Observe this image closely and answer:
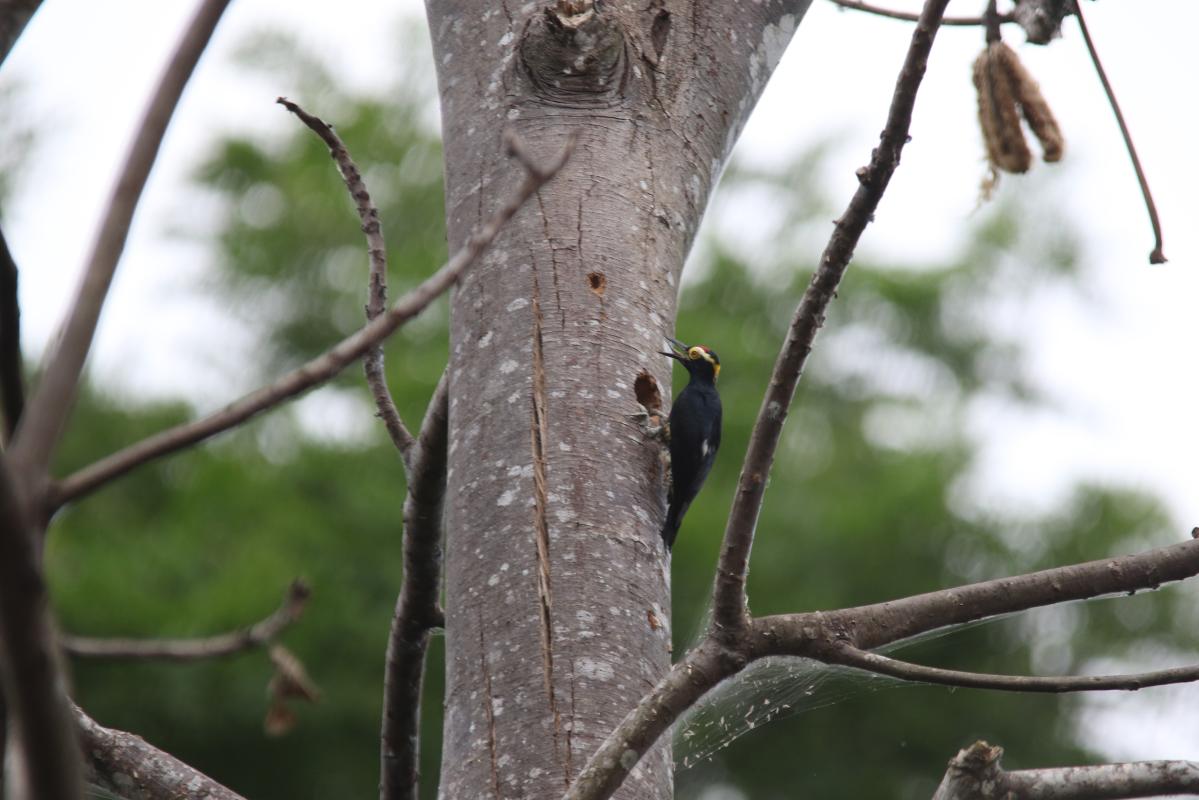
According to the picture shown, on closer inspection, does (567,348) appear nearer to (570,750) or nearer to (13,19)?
(570,750)

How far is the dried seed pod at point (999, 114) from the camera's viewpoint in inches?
90.9

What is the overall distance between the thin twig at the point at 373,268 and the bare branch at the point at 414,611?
0.08 m

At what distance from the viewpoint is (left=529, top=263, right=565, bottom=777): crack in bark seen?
1.68 meters

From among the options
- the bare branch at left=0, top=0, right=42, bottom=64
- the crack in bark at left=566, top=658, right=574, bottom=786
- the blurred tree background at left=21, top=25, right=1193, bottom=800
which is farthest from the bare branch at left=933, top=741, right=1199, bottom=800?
Result: the blurred tree background at left=21, top=25, right=1193, bottom=800

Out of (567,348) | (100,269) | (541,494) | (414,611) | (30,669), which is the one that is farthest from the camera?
(414,611)

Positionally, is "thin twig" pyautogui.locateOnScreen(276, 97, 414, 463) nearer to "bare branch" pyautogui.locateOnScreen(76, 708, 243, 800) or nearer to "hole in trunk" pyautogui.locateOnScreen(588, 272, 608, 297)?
"hole in trunk" pyautogui.locateOnScreen(588, 272, 608, 297)

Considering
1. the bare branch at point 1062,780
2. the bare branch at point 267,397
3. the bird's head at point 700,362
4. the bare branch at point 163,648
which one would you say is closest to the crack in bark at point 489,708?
the bare branch at point 163,648

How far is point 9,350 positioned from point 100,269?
0.14m

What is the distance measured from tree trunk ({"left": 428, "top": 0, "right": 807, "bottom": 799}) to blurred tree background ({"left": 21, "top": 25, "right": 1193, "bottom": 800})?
18.7 ft

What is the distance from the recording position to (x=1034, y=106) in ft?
7.61

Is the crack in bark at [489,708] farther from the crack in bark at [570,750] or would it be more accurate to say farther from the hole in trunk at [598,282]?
the hole in trunk at [598,282]

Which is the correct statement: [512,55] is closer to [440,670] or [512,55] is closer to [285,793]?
[440,670]

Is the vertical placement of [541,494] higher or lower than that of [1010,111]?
lower

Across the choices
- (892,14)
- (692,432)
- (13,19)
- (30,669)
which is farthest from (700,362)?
(30,669)
